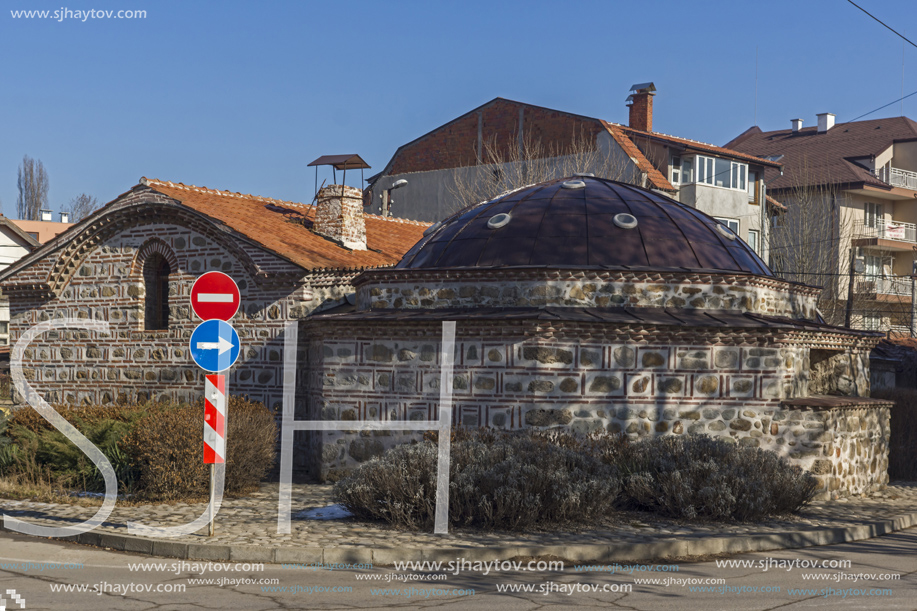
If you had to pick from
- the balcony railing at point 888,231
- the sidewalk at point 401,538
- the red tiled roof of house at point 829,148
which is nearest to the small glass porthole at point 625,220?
the sidewalk at point 401,538

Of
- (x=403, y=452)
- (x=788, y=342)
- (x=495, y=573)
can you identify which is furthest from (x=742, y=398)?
(x=495, y=573)

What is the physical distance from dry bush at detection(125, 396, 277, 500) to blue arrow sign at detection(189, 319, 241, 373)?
11.3ft

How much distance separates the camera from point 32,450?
48.8ft

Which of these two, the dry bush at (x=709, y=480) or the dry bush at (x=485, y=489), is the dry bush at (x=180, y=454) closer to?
the dry bush at (x=485, y=489)

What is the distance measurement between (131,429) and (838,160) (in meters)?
42.2

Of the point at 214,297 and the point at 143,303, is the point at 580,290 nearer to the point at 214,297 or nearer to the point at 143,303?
the point at 214,297

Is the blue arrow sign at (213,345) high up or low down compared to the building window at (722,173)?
down

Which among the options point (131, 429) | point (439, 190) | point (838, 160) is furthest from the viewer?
point (838, 160)

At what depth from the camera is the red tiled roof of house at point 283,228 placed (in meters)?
19.3

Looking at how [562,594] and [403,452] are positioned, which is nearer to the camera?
[562,594]

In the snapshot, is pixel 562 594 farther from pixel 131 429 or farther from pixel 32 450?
pixel 32 450

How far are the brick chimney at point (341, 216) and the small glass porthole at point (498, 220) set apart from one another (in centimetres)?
498

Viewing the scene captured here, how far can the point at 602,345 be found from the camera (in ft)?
48.3

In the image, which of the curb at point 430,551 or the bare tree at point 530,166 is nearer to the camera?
the curb at point 430,551
